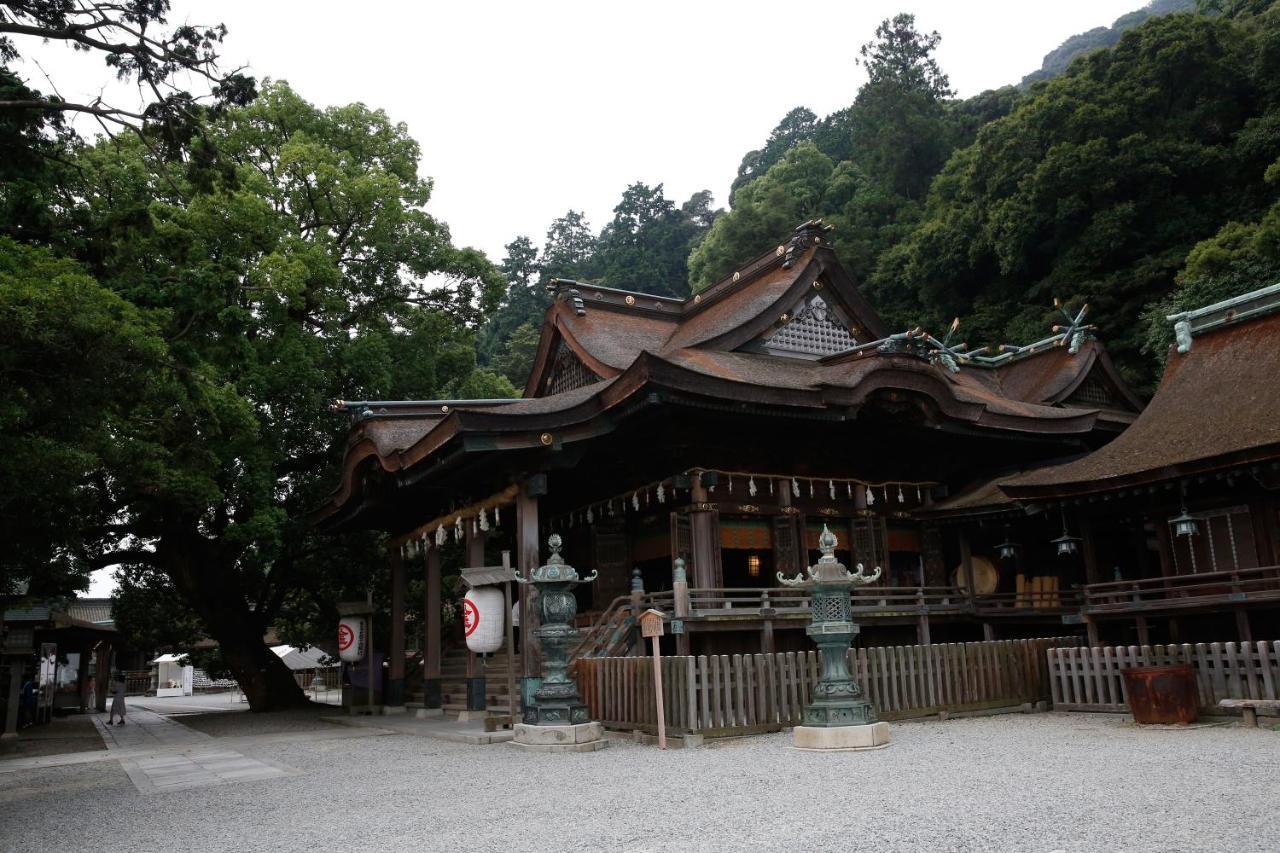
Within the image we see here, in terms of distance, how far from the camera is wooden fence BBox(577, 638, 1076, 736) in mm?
10648

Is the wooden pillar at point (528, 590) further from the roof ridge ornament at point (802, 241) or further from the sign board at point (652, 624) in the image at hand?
the roof ridge ornament at point (802, 241)

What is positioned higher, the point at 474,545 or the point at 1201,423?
the point at 1201,423

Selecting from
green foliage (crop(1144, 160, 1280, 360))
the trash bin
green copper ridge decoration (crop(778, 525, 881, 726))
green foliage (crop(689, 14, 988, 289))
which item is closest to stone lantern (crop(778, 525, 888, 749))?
green copper ridge decoration (crop(778, 525, 881, 726))

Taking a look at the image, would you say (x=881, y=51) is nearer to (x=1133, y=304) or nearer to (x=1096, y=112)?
(x=1096, y=112)

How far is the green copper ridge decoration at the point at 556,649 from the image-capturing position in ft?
35.8

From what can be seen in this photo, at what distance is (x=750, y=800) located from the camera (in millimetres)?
6766

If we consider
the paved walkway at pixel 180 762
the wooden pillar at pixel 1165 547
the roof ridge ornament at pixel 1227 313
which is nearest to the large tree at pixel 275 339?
the paved walkway at pixel 180 762

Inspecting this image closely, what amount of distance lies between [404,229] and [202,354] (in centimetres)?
1154

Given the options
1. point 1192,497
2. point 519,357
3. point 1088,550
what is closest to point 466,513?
point 1088,550

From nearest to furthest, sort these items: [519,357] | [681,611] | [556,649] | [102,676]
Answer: [556,649], [681,611], [102,676], [519,357]

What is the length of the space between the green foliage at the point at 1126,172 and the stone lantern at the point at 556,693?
78.0 ft

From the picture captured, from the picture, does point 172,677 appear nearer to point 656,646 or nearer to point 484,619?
point 484,619

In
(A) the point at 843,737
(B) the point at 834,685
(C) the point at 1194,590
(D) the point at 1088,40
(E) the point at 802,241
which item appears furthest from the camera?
(D) the point at 1088,40

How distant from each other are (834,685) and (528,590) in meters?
5.08
